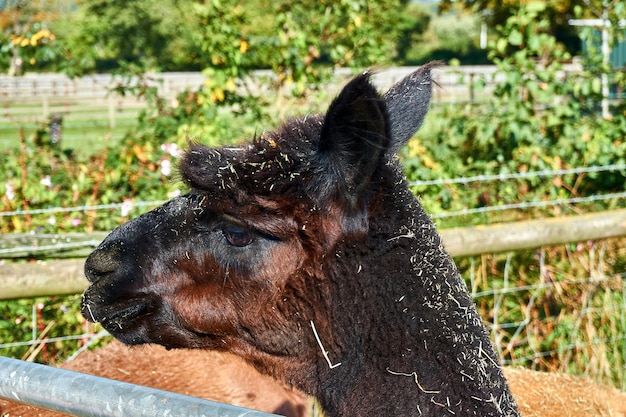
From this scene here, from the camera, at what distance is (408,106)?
2.86 m

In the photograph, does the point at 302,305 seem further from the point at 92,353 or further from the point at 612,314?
the point at 612,314

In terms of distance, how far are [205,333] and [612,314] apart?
3.86 meters

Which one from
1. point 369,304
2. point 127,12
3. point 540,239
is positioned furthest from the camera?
point 127,12

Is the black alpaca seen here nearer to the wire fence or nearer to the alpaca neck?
the alpaca neck

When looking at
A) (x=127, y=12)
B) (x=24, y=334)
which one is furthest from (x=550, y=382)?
(x=127, y=12)

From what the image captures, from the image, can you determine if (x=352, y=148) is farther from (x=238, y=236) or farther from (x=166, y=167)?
(x=166, y=167)

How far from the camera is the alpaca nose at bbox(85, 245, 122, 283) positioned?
271 centimetres

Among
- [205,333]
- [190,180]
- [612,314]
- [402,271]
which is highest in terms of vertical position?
[190,180]

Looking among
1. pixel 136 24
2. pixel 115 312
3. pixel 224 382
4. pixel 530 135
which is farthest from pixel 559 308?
pixel 136 24

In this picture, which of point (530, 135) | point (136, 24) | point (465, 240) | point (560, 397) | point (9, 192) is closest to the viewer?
point (560, 397)

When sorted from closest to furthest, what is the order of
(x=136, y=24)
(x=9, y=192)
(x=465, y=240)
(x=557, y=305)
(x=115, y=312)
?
(x=115, y=312) → (x=465, y=240) → (x=9, y=192) → (x=557, y=305) → (x=136, y=24)

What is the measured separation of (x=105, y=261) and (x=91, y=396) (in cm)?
105

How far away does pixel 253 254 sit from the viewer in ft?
8.71

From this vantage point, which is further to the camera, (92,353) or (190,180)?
(92,353)
